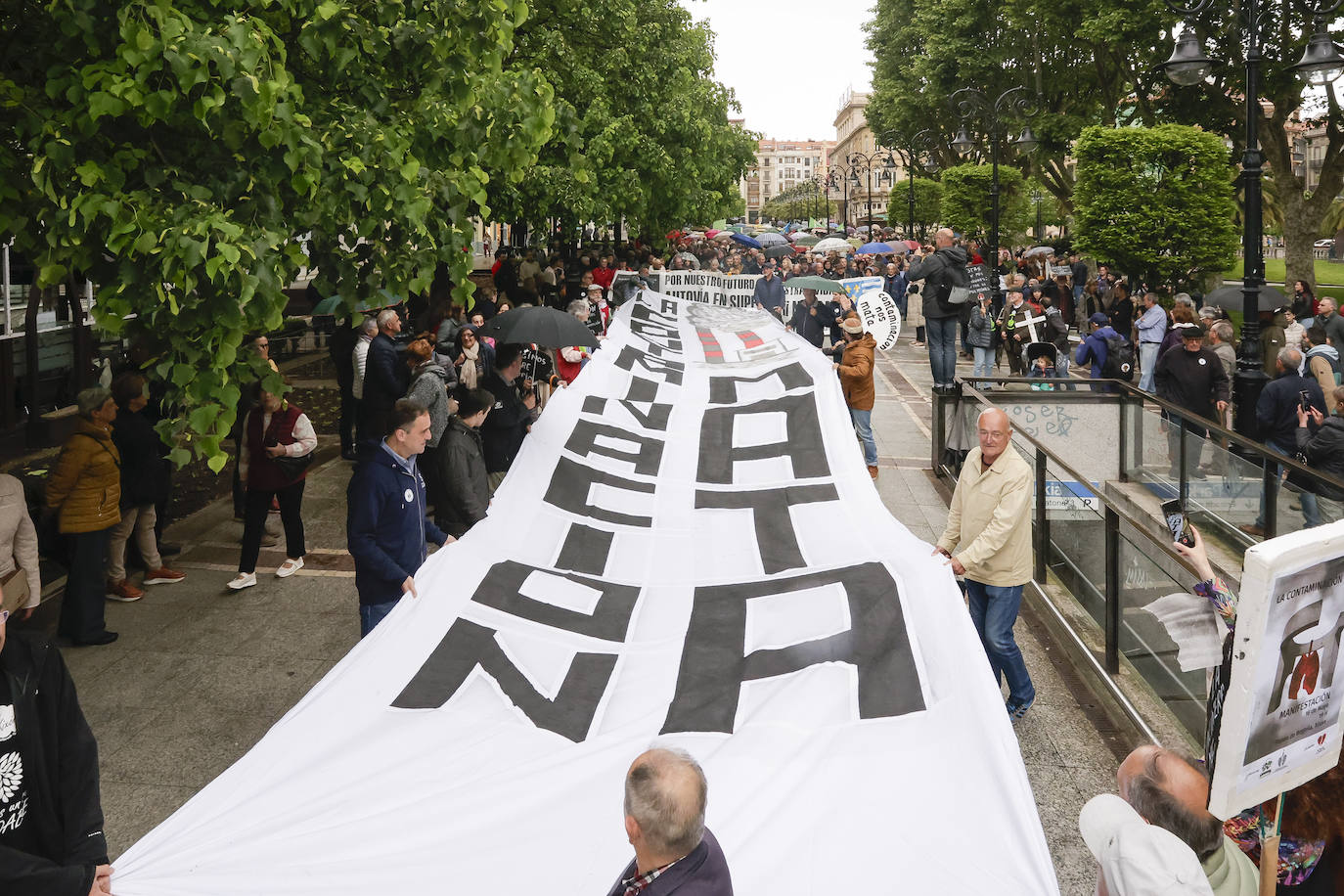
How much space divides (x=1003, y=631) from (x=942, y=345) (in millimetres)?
8466

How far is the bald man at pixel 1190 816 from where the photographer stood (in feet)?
9.59

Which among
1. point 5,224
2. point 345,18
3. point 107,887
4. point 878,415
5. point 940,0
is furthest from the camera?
point 940,0

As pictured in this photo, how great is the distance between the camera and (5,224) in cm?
547

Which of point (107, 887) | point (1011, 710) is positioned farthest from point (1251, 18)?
point (107, 887)

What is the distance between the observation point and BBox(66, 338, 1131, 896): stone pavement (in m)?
5.59

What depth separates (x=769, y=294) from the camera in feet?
64.4

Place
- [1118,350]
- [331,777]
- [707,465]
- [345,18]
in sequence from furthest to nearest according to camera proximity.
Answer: [1118,350]
[707,465]
[345,18]
[331,777]

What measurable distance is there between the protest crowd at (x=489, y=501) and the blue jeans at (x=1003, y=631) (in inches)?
0.5

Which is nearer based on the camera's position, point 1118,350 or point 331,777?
point 331,777

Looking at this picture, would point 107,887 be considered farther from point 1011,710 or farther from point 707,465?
point 707,465

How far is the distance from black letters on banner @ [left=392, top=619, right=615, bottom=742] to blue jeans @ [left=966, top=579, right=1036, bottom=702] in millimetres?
2108

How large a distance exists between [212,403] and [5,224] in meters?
1.32

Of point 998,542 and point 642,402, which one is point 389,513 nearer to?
point 998,542

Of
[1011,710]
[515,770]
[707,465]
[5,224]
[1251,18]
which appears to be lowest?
[1011,710]
